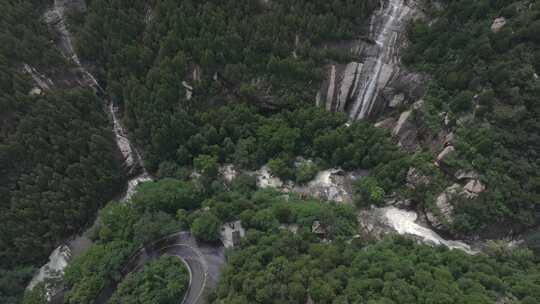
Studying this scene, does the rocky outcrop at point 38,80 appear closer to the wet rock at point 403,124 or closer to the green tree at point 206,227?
the green tree at point 206,227

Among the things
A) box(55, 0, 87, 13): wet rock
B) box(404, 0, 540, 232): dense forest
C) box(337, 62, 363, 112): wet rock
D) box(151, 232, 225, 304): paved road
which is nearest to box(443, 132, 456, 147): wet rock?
box(404, 0, 540, 232): dense forest

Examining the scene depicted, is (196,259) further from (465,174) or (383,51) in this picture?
(383,51)

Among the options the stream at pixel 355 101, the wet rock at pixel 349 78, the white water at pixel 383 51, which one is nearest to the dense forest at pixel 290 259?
the stream at pixel 355 101

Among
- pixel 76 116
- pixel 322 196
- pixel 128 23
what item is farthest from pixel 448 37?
pixel 76 116

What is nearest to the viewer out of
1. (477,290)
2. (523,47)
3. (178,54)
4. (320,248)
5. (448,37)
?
(477,290)

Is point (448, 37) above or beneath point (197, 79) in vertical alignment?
above

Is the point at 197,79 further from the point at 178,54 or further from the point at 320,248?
the point at 320,248

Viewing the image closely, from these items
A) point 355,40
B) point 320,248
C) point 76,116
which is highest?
point 355,40
